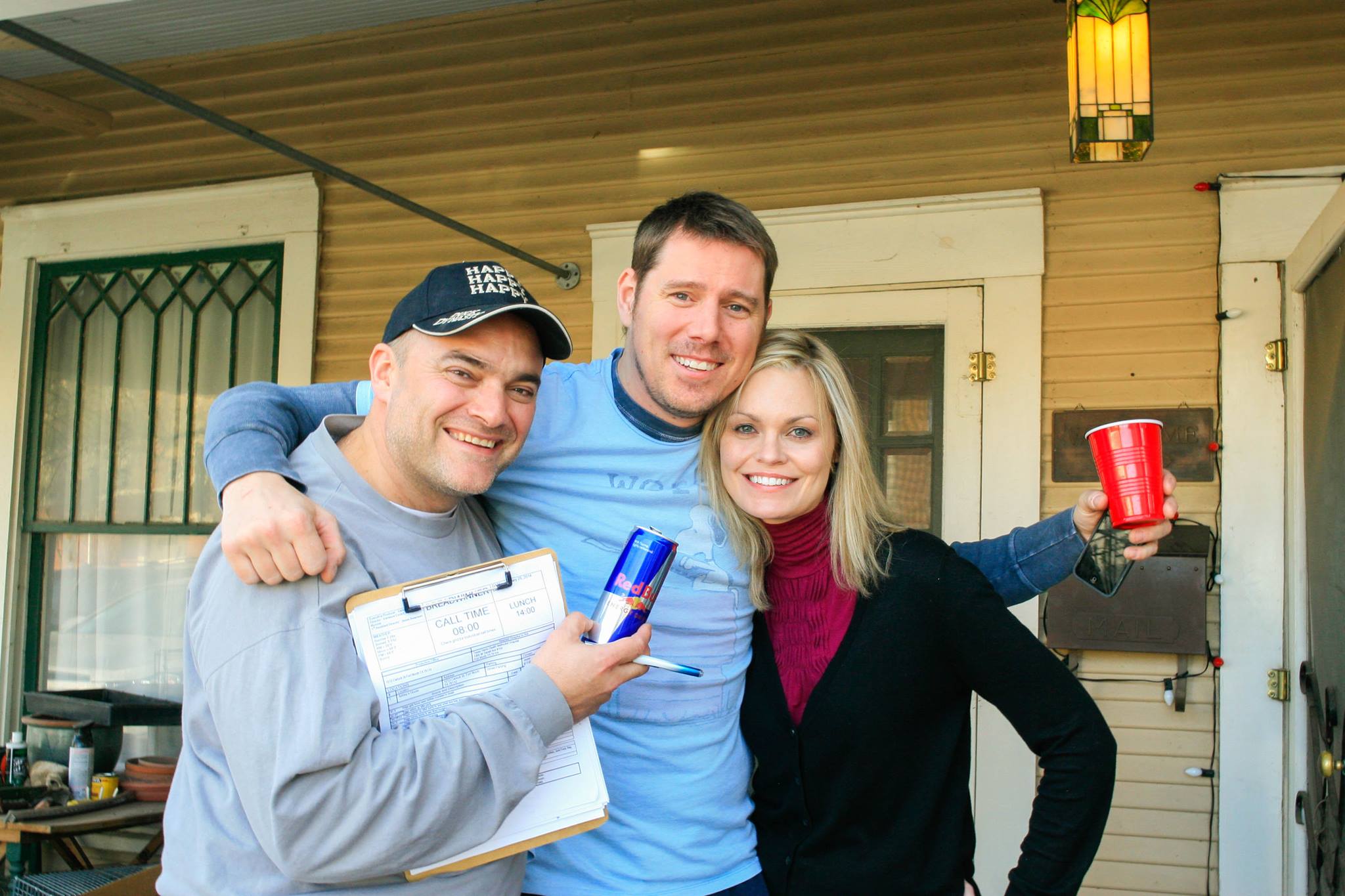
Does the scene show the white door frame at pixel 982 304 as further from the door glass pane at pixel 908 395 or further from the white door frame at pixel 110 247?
the white door frame at pixel 110 247

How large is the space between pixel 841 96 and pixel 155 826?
453cm

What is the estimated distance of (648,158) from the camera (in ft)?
15.0

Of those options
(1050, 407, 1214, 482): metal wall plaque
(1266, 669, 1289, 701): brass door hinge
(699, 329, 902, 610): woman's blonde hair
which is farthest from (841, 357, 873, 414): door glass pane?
(699, 329, 902, 610): woman's blonde hair

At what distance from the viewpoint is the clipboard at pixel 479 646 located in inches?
61.2

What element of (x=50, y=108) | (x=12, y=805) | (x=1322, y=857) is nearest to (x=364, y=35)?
(x=50, y=108)

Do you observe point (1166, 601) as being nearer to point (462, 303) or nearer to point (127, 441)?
point (462, 303)

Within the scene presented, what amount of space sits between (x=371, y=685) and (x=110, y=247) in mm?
4926

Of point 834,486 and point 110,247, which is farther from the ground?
point 110,247

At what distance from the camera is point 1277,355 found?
365cm

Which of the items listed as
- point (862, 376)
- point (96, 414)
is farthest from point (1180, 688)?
point (96, 414)

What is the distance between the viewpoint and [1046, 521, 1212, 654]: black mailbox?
12.0 ft

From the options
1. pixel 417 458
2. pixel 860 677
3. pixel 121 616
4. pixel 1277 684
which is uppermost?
pixel 417 458

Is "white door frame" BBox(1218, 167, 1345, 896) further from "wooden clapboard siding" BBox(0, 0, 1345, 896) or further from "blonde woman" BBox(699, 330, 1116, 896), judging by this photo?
"blonde woman" BBox(699, 330, 1116, 896)

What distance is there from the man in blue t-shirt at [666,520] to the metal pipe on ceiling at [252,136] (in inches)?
61.0
